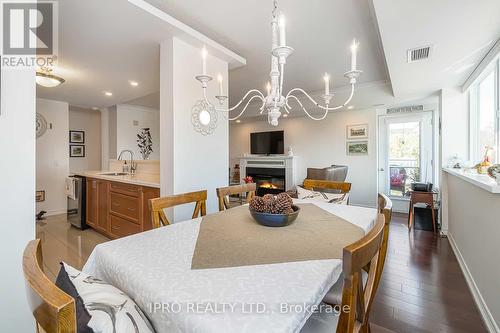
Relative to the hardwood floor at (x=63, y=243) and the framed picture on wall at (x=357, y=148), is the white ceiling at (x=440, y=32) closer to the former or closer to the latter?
the framed picture on wall at (x=357, y=148)

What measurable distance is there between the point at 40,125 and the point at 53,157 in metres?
0.66

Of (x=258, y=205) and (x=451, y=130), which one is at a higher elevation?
(x=451, y=130)

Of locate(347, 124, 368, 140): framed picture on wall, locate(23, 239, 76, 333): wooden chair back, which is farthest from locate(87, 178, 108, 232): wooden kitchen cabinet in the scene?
locate(347, 124, 368, 140): framed picture on wall

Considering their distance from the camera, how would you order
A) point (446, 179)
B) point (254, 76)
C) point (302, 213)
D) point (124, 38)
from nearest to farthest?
point (302, 213) → point (124, 38) → point (446, 179) → point (254, 76)

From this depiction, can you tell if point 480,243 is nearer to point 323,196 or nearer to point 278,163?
point 323,196

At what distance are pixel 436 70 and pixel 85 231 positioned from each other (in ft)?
A: 17.7

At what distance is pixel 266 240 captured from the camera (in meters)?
1.14

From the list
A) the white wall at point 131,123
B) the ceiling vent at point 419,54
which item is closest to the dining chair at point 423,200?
the ceiling vent at point 419,54

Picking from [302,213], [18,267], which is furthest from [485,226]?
[18,267]

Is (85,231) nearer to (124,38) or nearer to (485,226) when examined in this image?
(124,38)

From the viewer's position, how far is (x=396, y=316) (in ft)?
5.75

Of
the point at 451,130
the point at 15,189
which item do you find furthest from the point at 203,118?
the point at 451,130

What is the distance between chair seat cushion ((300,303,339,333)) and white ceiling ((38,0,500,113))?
1.87 metres

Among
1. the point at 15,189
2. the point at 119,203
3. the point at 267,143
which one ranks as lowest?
the point at 119,203
